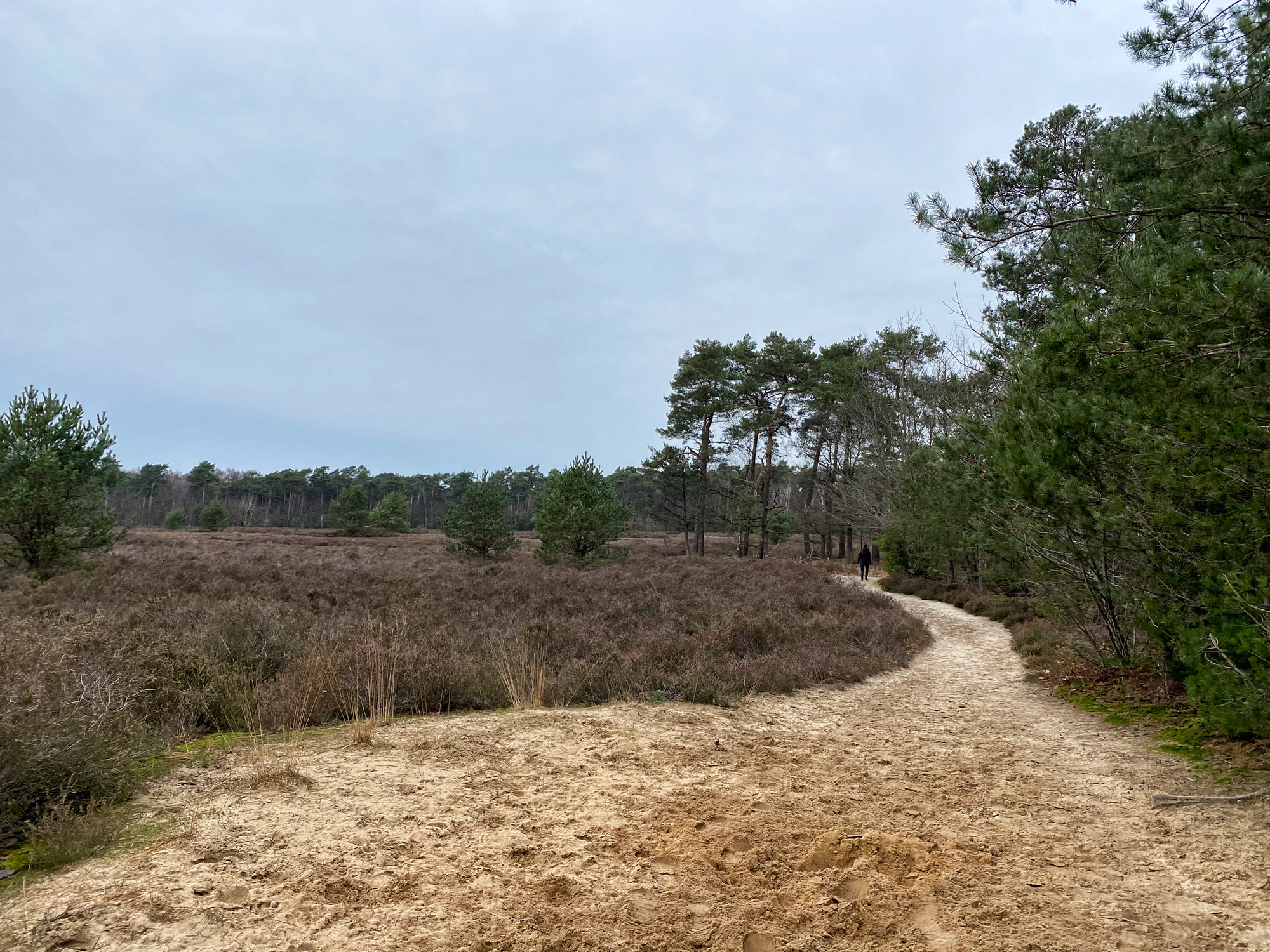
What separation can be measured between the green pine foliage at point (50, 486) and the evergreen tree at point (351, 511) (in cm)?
3430

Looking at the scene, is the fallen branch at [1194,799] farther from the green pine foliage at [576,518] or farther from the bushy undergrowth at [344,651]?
the green pine foliage at [576,518]

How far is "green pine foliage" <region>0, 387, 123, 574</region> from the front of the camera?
13.3 meters

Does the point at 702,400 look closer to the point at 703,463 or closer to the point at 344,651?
the point at 703,463

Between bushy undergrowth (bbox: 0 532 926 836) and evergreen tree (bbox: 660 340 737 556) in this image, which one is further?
evergreen tree (bbox: 660 340 737 556)

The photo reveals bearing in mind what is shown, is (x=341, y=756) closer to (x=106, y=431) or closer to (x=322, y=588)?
(x=322, y=588)

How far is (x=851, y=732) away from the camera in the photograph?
610cm

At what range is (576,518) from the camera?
23016 millimetres

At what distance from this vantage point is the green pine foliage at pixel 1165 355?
12.0 feet

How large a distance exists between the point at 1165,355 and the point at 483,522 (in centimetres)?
2423

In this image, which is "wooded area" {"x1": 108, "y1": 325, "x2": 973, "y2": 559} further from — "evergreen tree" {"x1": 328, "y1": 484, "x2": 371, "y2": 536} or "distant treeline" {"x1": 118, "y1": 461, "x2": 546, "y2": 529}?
"distant treeline" {"x1": 118, "y1": 461, "x2": 546, "y2": 529}

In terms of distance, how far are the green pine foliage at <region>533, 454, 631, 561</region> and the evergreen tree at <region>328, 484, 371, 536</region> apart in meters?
29.3

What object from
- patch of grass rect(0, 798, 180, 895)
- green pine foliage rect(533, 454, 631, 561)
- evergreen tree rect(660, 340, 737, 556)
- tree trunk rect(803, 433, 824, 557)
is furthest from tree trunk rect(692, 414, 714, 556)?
patch of grass rect(0, 798, 180, 895)

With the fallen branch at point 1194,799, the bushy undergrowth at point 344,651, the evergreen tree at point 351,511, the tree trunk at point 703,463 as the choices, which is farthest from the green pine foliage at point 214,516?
the fallen branch at point 1194,799

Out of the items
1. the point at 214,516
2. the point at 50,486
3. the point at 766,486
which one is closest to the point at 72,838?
the point at 50,486
